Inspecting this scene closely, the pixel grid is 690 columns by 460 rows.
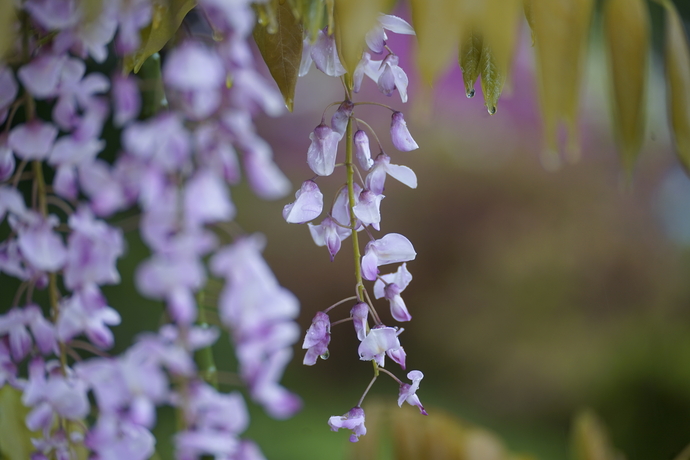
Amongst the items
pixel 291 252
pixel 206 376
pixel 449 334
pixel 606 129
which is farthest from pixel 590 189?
pixel 206 376

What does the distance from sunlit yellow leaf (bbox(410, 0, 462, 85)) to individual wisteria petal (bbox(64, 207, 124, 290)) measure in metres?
0.19

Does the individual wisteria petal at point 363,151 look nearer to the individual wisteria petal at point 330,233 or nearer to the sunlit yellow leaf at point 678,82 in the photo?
the individual wisteria petal at point 330,233

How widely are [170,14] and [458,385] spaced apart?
1321 mm

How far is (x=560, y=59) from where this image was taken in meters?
0.23

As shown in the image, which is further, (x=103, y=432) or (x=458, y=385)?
(x=458, y=385)

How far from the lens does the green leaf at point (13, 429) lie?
0.44 m

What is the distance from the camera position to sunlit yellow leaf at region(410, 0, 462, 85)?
222mm

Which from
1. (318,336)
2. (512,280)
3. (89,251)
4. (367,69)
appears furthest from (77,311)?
(512,280)

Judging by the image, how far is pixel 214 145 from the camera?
292mm

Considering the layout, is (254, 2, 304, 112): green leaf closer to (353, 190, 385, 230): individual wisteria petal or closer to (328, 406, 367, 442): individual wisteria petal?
(353, 190, 385, 230): individual wisteria petal

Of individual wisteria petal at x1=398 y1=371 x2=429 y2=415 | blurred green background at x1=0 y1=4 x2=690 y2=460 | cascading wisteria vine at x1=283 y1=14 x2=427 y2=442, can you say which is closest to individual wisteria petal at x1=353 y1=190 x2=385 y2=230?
cascading wisteria vine at x1=283 y1=14 x2=427 y2=442

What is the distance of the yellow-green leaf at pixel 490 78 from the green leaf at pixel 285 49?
5.1 inches

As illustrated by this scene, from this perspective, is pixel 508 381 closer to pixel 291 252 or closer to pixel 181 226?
pixel 291 252

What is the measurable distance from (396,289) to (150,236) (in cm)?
17
